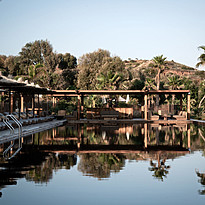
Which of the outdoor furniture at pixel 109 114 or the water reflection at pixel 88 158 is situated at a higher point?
the outdoor furniture at pixel 109 114

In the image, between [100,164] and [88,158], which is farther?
[88,158]

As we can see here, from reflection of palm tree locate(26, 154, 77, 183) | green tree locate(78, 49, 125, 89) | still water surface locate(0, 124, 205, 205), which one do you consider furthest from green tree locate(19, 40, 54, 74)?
reflection of palm tree locate(26, 154, 77, 183)

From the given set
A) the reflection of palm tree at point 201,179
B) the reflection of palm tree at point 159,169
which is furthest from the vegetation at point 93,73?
the reflection of palm tree at point 201,179

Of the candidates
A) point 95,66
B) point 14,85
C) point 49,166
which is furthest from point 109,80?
point 49,166

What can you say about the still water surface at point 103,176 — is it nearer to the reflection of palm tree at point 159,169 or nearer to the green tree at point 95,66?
the reflection of palm tree at point 159,169

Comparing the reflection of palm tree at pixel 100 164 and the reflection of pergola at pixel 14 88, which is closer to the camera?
the reflection of palm tree at pixel 100 164

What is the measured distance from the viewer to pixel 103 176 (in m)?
6.12

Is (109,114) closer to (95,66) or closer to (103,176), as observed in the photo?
(103,176)

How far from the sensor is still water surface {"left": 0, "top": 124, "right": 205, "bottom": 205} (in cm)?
474

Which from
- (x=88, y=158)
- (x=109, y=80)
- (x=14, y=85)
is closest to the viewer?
(x=88, y=158)

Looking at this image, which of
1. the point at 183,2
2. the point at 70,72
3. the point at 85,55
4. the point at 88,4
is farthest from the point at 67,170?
the point at 70,72

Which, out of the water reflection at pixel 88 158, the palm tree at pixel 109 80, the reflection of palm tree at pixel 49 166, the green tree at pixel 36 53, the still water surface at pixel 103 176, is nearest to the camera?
the still water surface at pixel 103 176

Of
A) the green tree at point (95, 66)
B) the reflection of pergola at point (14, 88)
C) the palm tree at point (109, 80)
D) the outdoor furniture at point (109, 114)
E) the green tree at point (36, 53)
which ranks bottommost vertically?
the outdoor furniture at point (109, 114)

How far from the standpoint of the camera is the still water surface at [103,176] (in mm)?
4742
